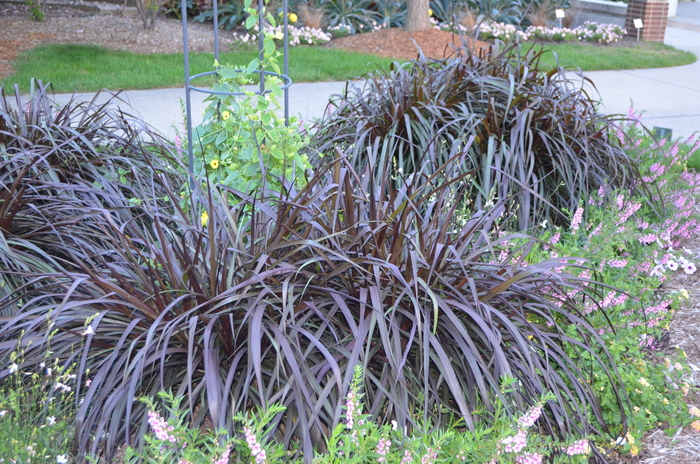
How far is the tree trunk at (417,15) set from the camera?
478 inches

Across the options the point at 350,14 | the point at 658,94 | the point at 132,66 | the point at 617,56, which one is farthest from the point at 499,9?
the point at 132,66

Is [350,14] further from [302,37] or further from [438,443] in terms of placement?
[438,443]

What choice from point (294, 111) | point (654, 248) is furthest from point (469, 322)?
point (294, 111)

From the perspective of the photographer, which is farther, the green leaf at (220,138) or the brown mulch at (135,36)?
Result: the brown mulch at (135,36)

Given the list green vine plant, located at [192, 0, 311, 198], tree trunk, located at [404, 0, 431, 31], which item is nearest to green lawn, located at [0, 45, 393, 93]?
tree trunk, located at [404, 0, 431, 31]

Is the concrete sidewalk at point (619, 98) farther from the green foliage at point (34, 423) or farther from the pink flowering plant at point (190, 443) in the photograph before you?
the pink flowering plant at point (190, 443)

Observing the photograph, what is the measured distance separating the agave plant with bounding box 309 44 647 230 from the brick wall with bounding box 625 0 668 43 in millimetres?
10799

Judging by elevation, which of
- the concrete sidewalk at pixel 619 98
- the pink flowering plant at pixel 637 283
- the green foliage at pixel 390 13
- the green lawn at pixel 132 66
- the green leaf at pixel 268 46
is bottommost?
the pink flowering plant at pixel 637 283

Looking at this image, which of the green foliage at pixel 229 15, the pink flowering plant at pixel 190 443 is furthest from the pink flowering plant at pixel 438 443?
the green foliage at pixel 229 15

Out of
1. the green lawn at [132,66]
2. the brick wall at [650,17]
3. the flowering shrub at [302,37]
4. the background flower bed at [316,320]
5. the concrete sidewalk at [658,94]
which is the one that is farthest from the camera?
the brick wall at [650,17]

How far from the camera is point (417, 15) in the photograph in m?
12.2

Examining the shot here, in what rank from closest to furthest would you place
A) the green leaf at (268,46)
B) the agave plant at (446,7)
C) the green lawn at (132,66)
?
the green leaf at (268,46) → the green lawn at (132,66) → the agave plant at (446,7)

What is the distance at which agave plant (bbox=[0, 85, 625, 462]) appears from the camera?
7.16 ft

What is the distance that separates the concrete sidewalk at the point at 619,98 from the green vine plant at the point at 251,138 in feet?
8.35
